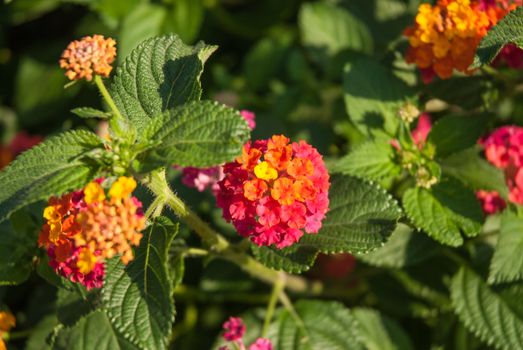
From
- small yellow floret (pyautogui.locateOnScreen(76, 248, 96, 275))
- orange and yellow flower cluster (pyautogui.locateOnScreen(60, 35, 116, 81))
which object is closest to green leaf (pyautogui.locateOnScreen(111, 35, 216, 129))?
orange and yellow flower cluster (pyautogui.locateOnScreen(60, 35, 116, 81))

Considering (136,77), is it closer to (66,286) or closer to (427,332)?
(66,286)

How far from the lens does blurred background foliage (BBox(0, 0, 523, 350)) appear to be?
2.06 m

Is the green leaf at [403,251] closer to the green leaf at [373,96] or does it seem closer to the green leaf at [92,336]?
the green leaf at [373,96]

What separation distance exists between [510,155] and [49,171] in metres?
1.12

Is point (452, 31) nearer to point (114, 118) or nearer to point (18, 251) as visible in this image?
point (114, 118)

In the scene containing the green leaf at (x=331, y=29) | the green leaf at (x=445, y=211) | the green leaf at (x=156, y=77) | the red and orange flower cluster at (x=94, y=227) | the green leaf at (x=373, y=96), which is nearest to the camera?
the red and orange flower cluster at (x=94, y=227)

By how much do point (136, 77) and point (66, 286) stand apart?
50cm

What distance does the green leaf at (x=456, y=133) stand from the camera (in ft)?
5.77

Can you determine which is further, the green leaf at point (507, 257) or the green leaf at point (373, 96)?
the green leaf at point (373, 96)

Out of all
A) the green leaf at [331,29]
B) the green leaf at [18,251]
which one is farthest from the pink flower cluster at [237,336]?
the green leaf at [331,29]

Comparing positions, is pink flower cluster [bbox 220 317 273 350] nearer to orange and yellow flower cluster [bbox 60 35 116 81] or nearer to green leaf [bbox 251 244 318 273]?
green leaf [bbox 251 244 318 273]

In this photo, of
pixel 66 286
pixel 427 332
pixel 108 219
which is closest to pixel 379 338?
pixel 427 332

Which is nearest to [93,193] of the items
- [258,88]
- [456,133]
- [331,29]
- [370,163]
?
[370,163]

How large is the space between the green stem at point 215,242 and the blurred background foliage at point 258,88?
0.14 metres
